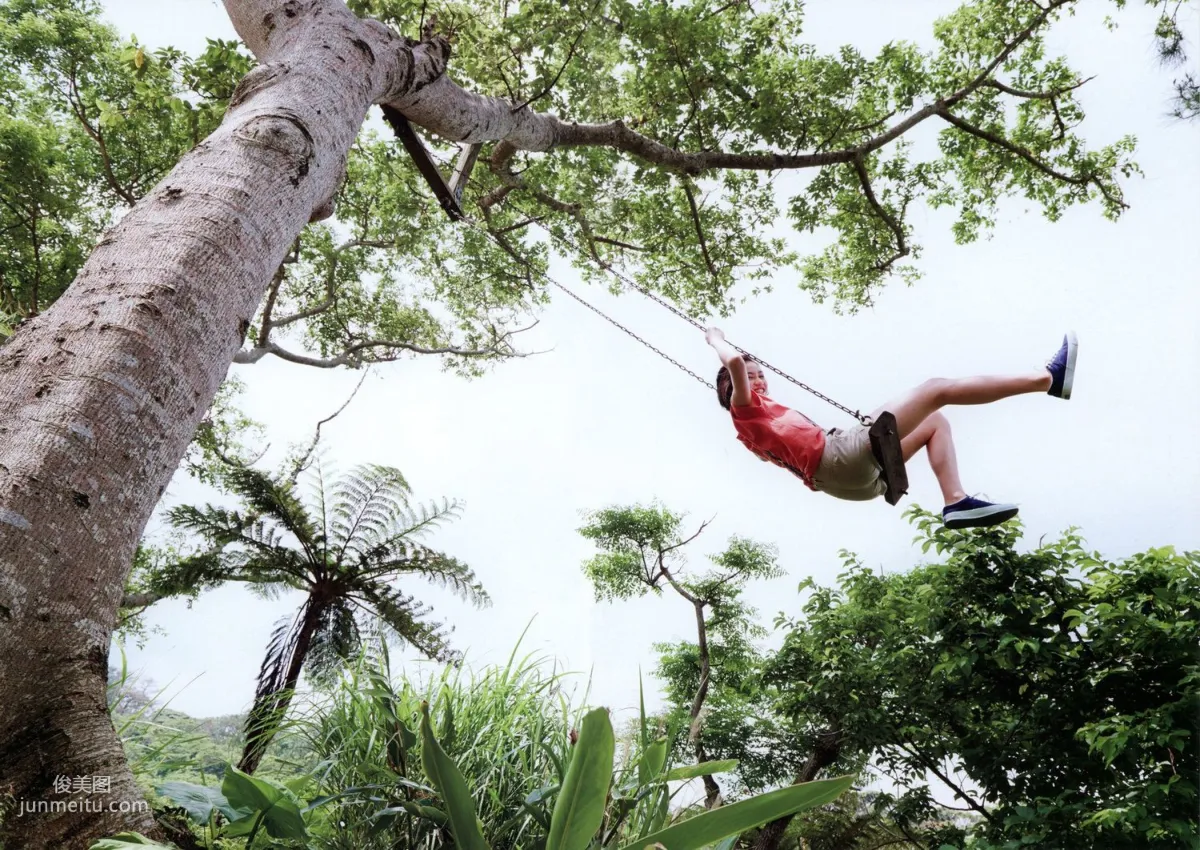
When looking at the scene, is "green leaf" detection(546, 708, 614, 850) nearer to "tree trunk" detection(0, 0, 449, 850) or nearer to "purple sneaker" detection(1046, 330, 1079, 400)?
"tree trunk" detection(0, 0, 449, 850)

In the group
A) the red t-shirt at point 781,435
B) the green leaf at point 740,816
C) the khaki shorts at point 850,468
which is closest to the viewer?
the green leaf at point 740,816

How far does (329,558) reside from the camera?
16.5 ft

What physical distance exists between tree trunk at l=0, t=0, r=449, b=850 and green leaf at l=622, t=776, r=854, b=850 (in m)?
0.80

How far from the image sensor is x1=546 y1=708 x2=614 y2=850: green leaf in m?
0.98

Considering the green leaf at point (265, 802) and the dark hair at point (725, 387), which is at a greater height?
the dark hair at point (725, 387)

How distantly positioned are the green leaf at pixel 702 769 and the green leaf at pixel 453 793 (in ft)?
1.23

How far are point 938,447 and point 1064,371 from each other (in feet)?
1.54

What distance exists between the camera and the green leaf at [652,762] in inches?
48.9

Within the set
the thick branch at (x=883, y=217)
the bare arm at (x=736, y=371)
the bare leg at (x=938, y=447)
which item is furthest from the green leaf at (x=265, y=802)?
the thick branch at (x=883, y=217)

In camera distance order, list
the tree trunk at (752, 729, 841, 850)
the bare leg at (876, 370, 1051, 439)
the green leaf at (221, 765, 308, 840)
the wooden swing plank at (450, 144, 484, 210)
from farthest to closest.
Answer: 1. the tree trunk at (752, 729, 841, 850)
2. the wooden swing plank at (450, 144, 484, 210)
3. the bare leg at (876, 370, 1051, 439)
4. the green leaf at (221, 765, 308, 840)

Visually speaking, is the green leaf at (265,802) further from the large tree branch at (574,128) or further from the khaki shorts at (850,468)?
the large tree branch at (574,128)

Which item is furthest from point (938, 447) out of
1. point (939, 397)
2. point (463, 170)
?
point (463, 170)

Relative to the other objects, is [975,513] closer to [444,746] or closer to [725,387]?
[725,387]

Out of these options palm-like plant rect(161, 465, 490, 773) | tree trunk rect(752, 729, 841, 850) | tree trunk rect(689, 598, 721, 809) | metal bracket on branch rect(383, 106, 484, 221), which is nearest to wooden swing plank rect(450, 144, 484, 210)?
metal bracket on branch rect(383, 106, 484, 221)
